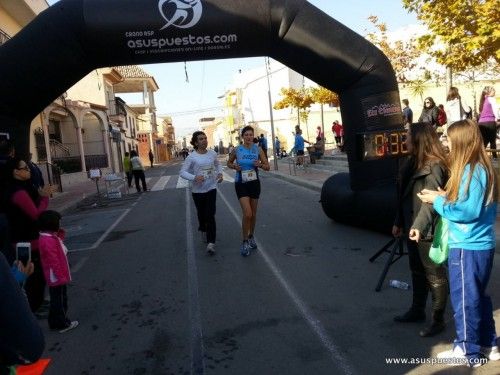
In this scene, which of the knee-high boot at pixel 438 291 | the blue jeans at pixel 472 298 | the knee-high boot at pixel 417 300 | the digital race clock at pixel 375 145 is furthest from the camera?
the digital race clock at pixel 375 145

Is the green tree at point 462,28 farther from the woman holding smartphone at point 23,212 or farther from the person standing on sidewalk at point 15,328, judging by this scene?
the person standing on sidewalk at point 15,328

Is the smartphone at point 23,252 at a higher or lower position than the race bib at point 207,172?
lower

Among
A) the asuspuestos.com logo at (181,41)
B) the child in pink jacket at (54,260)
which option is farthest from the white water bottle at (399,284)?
the asuspuestos.com logo at (181,41)

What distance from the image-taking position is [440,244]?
330cm

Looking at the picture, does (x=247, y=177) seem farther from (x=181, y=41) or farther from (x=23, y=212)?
(x=23, y=212)

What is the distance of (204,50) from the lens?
7.18 metres

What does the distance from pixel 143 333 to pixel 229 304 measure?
97 cm

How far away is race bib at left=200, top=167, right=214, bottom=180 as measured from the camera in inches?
271

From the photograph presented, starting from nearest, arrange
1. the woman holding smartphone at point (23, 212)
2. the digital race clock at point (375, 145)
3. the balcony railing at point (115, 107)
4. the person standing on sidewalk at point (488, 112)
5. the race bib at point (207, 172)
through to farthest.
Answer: the woman holding smartphone at point (23, 212) < the digital race clock at point (375, 145) < the race bib at point (207, 172) < the person standing on sidewalk at point (488, 112) < the balcony railing at point (115, 107)

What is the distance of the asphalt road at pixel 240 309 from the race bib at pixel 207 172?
119 cm

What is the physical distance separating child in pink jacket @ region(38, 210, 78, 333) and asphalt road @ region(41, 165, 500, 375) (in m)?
0.26

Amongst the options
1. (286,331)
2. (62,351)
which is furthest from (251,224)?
(62,351)

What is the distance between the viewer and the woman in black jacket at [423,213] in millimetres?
3441

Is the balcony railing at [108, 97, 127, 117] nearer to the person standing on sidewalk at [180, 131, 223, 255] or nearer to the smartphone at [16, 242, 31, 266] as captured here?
the person standing on sidewalk at [180, 131, 223, 255]
